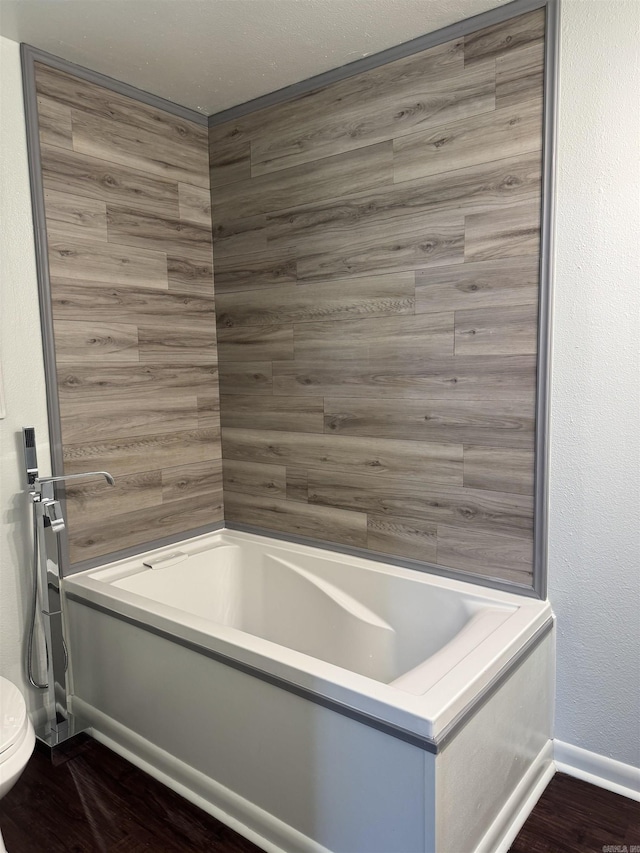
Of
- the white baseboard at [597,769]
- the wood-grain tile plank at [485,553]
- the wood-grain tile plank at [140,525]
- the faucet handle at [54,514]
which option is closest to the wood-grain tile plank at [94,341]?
the faucet handle at [54,514]

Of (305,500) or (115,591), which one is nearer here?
(115,591)

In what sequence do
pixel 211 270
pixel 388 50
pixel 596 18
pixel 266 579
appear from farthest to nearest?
pixel 211 270 → pixel 266 579 → pixel 388 50 → pixel 596 18

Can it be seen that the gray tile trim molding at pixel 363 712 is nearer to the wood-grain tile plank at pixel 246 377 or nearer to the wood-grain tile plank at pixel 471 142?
the wood-grain tile plank at pixel 246 377

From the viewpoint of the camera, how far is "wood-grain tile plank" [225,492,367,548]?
2.45m

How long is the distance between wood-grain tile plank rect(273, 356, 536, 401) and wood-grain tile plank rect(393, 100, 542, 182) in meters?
0.66

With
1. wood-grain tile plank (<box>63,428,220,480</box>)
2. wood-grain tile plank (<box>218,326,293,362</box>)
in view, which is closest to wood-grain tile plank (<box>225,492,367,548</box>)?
wood-grain tile plank (<box>63,428,220,480</box>)

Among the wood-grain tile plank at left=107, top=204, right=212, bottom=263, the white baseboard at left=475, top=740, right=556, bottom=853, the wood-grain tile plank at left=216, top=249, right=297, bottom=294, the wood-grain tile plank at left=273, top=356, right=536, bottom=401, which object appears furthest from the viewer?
the wood-grain tile plank at left=216, top=249, right=297, bottom=294

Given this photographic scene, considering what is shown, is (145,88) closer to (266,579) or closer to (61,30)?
(61,30)

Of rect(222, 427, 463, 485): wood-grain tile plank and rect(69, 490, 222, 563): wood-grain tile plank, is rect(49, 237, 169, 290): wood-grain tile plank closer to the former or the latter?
rect(222, 427, 463, 485): wood-grain tile plank

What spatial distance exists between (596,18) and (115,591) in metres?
2.38

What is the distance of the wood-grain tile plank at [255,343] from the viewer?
2.59 metres

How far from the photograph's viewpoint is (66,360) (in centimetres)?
229

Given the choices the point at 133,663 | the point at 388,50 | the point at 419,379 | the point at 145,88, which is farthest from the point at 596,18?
the point at 133,663

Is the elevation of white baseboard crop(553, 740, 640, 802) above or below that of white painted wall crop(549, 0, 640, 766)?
below
